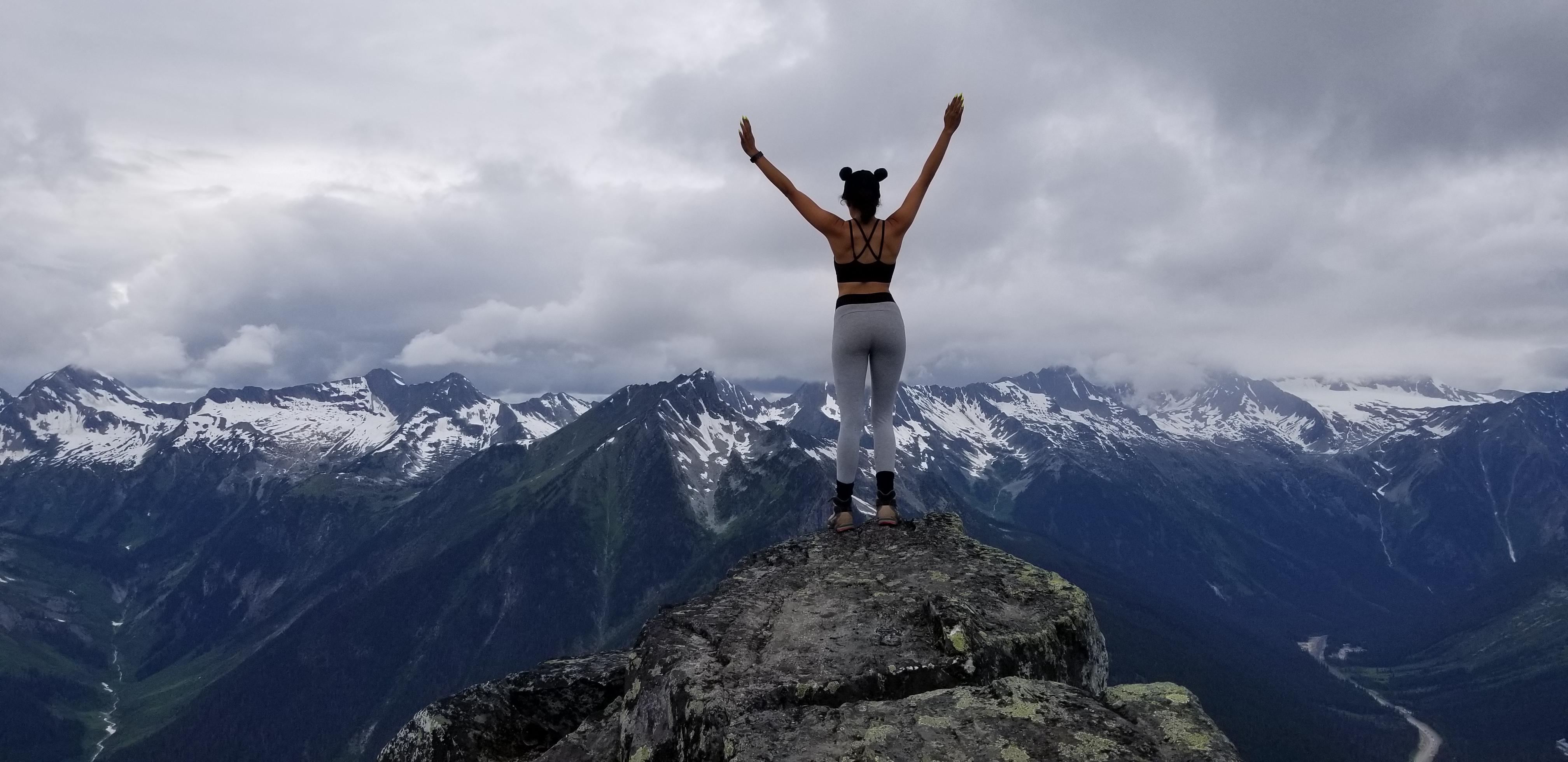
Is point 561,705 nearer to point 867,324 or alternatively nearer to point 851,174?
point 867,324

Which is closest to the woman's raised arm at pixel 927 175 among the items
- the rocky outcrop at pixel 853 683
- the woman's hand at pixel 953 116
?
the woman's hand at pixel 953 116

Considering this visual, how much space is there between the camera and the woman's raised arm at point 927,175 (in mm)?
11719

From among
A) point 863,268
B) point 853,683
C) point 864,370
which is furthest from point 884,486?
point 853,683

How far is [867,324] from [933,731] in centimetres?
616

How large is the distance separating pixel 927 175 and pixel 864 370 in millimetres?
3282

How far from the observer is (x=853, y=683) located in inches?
335

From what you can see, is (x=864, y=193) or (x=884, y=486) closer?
(x=864, y=193)

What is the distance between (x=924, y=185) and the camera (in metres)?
12.1

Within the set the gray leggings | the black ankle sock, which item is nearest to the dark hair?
the gray leggings

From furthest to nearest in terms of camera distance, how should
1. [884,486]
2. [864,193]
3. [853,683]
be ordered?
[884,486]
[864,193]
[853,683]

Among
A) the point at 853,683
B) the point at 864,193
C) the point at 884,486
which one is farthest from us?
the point at 884,486

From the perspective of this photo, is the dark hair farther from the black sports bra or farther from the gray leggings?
the gray leggings

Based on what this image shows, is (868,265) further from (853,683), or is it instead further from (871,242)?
(853,683)

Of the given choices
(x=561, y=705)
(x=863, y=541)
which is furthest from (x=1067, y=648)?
(x=561, y=705)
